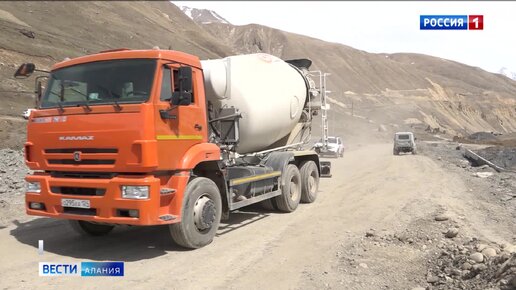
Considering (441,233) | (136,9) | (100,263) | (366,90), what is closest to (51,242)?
(100,263)

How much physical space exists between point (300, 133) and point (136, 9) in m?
57.9

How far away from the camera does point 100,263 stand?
6.37 m

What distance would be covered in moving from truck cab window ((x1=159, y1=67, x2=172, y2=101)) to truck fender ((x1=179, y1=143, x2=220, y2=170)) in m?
0.94

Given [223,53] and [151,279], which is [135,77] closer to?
[151,279]

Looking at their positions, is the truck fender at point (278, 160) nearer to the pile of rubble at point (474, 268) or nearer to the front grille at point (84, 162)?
the pile of rubble at point (474, 268)

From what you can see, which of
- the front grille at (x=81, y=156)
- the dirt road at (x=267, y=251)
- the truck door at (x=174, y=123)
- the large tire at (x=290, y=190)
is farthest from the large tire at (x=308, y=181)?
the front grille at (x=81, y=156)

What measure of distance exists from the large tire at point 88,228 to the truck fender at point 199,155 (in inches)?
94.8

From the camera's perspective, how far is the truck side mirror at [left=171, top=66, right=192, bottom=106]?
260 inches

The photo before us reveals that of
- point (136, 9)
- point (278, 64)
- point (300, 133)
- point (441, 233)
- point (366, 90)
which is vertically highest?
point (136, 9)

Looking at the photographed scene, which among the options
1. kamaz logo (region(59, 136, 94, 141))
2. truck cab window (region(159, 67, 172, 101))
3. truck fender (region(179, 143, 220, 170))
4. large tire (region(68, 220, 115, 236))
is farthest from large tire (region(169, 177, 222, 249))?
large tire (region(68, 220, 115, 236))

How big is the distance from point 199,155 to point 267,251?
1.84 metres

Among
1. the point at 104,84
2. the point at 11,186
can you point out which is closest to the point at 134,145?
the point at 104,84

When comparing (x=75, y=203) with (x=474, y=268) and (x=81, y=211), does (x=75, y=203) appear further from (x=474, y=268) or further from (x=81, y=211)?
(x=474, y=268)

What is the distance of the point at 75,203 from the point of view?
6.49 m
